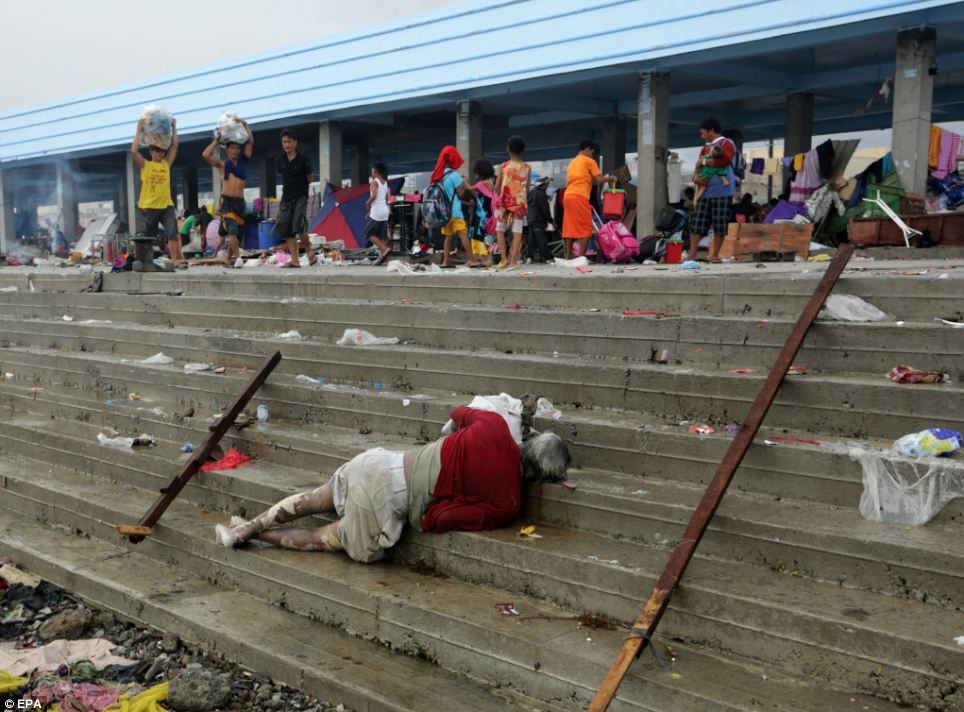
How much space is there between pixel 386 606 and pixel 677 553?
5.02 feet

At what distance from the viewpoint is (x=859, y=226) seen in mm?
10602

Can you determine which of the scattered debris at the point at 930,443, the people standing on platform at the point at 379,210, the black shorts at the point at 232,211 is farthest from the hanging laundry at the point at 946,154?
the scattered debris at the point at 930,443

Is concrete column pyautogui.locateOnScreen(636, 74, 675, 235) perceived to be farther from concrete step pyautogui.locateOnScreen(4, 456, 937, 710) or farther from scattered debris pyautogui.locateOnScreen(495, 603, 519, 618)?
scattered debris pyautogui.locateOnScreen(495, 603, 519, 618)

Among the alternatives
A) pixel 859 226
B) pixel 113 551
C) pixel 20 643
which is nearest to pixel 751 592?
pixel 20 643

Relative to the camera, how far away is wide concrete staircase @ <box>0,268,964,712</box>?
3.77 meters

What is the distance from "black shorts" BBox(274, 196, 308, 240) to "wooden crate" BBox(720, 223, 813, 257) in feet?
17.3

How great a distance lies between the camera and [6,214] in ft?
107

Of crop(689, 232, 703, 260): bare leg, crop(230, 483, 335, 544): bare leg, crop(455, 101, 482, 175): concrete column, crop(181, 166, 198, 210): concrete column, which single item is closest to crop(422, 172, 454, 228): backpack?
crop(689, 232, 703, 260): bare leg

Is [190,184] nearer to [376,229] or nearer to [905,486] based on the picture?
[376,229]

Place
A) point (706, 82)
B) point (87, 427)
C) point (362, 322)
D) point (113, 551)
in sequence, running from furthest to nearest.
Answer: point (706, 82), point (87, 427), point (362, 322), point (113, 551)

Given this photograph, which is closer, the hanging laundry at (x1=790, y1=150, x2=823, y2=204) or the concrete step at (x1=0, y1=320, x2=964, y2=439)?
the concrete step at (x1=0, y1=320, x2=964, y2=439)

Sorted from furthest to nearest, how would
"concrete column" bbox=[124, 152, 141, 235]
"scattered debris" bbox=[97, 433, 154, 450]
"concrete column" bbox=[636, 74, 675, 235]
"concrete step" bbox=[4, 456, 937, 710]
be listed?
"concrete column" bbox=[124, 152, 141, 235] < "concrete column" bbox=[636, 74, 675, 235] < "scattered debris" bbox=[97, 433, 154, 450] < "concrete step" bbox=[4, 456, 937, 710]

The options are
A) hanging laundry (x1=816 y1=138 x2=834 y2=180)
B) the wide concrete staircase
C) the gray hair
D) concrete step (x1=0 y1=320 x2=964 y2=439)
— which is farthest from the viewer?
hanging laundry (x1=816 y1=138 x2=834 y2=180)

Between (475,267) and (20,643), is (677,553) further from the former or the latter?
(475,267)
